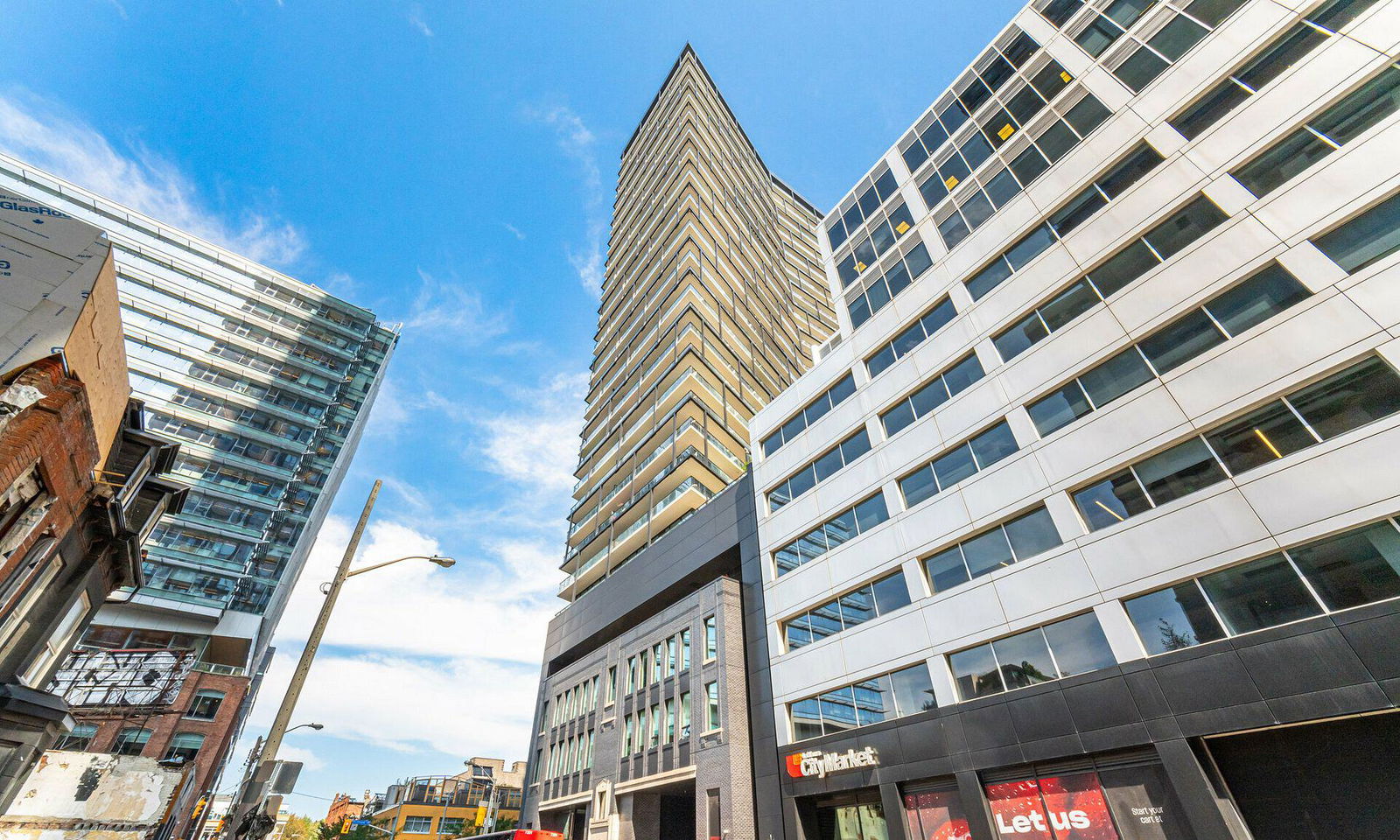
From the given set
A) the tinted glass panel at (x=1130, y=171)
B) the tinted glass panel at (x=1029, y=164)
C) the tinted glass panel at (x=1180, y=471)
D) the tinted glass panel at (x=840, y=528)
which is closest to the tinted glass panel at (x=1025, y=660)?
the tinted glass panel at (x=1180, y=471)

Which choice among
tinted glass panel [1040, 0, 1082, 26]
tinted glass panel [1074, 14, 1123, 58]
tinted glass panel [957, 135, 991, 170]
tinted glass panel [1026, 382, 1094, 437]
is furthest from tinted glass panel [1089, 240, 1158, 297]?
tinted glass panel [1040, 0, 1082, 26]

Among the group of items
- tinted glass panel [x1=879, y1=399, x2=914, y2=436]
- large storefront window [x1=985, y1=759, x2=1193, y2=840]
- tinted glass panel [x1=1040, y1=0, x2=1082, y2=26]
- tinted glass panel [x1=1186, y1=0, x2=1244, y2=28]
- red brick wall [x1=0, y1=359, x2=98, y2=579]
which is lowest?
large storefront window [x1=985, y1=759, x2=1193, y2=840]

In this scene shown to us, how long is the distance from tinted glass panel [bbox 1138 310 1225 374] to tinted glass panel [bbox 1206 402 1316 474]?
2381 mm

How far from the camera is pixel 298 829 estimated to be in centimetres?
12512

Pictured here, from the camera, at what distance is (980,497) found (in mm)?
19719

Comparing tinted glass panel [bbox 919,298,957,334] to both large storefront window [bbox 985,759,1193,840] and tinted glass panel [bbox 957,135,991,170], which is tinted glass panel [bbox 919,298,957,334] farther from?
large storefront window [bbox 985,759,1193,840]

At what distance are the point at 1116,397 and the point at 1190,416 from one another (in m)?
2.09

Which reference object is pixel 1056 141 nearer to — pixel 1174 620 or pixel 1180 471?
pixel 1180 471

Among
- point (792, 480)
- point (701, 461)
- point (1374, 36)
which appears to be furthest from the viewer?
point (701, 461)

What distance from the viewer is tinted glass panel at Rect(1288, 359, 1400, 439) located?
12.8m

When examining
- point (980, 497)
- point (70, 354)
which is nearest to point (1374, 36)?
point (980, 497)

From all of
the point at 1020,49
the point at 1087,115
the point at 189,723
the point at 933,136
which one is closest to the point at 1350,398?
the point at 1087,115

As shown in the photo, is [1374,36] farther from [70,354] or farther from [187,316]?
[187,316]

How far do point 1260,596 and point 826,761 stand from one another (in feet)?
46.2
